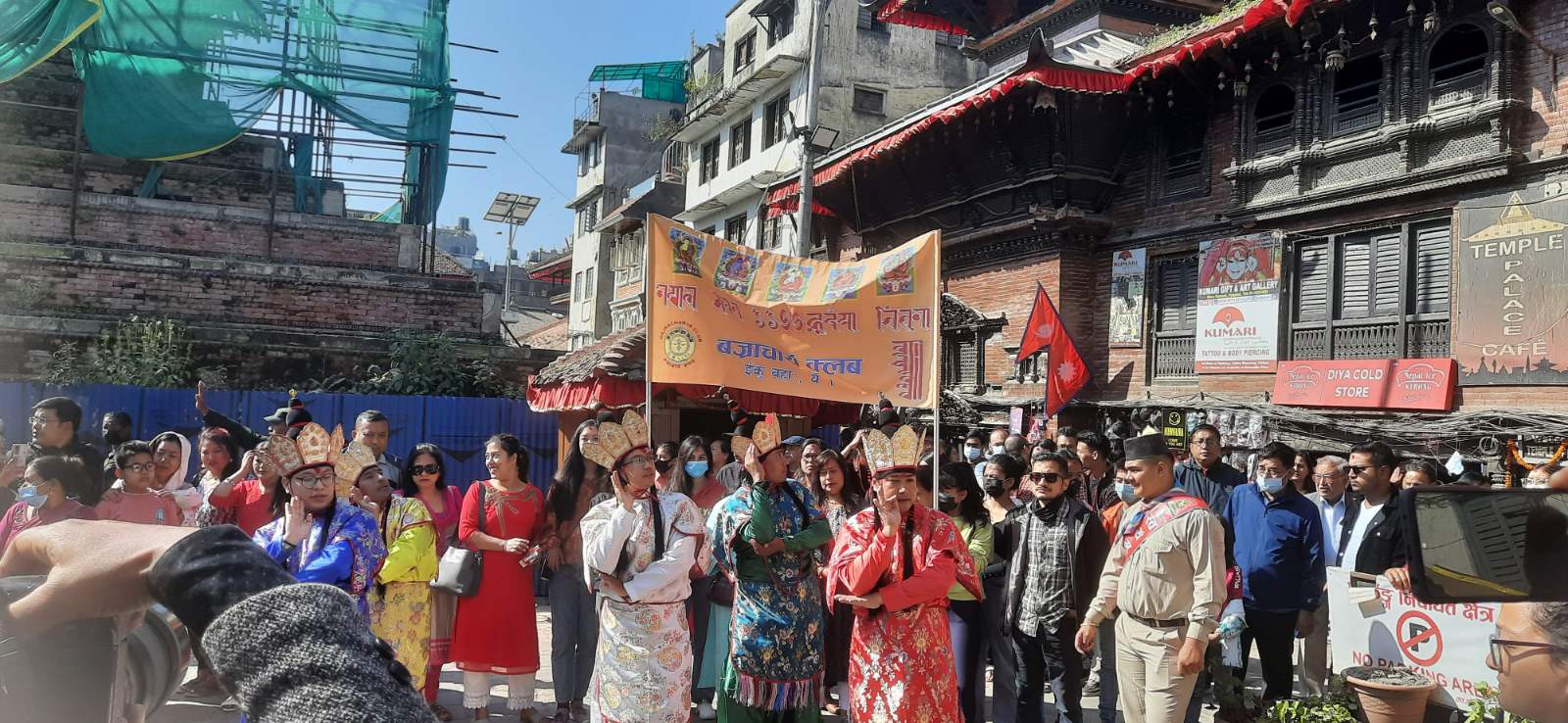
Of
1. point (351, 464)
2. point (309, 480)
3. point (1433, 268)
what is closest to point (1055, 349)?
point (1433, 268)

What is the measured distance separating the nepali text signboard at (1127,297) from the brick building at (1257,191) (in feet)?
0.11

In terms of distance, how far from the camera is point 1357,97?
501 inches

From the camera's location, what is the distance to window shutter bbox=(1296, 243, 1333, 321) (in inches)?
510

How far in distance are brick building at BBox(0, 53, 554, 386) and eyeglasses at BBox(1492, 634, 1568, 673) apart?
1561 cm

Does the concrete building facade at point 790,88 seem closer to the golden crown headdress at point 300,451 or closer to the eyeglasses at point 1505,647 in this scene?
the golden crown headdress at point 300,451

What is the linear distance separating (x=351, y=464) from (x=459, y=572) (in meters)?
1.10

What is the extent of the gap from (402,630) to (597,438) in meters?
1.59

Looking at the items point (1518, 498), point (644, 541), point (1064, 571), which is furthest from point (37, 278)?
point (1518, 498)

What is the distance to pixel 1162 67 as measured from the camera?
1417 cm

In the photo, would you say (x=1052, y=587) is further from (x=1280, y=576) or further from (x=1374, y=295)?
(x=1374, y=295)

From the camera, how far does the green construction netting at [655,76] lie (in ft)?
140

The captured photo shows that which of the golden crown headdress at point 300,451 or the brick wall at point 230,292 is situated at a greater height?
the brick wall at point 230,292

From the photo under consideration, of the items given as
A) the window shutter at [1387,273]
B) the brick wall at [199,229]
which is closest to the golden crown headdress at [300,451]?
the window shutter at [1387,273]

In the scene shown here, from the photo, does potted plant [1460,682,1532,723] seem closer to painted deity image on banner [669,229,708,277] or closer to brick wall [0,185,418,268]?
painted deity image on banner [669,229,708,277]
